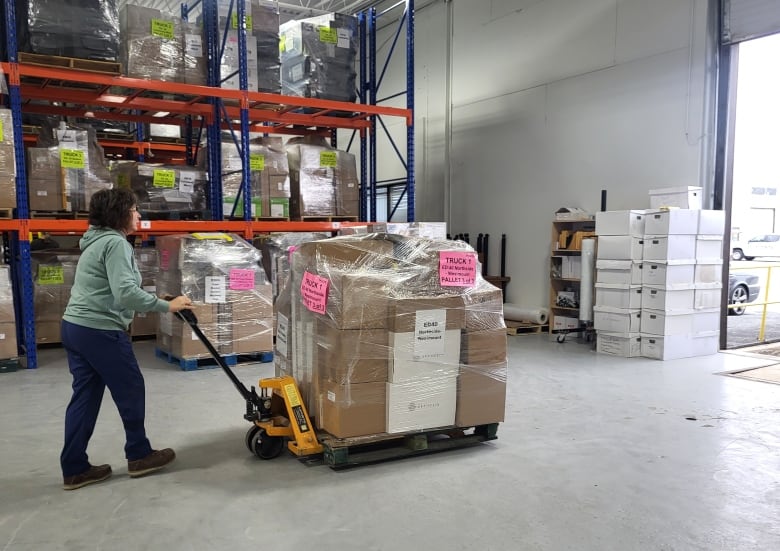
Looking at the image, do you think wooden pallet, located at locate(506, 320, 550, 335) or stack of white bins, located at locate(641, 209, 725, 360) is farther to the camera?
wooden pallet, located at locate(506, 320, 550, 335)

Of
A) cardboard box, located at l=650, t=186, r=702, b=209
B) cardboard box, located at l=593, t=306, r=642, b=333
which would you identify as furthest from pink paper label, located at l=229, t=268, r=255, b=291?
cardboard box, located at l=650, t=186, r=702, b=209

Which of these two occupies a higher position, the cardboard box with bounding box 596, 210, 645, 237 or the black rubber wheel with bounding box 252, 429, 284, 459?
the cardboard box with bounding box 596, 210, 645, 237

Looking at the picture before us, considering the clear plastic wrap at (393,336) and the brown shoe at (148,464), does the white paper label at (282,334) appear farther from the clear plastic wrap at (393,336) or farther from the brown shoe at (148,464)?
the brown shoe at (148,464)

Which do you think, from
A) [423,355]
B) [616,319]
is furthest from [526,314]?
[423,355]

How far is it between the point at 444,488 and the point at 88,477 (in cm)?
211

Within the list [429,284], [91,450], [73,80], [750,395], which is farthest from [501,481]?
[73,80]

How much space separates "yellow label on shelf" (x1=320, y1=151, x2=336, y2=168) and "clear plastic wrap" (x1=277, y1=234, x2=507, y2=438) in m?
4.80

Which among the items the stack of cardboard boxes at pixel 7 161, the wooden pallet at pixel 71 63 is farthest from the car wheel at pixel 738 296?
the stack of cardboard boxes at pixel 7 161

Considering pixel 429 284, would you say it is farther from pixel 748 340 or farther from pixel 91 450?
pixel 748 340

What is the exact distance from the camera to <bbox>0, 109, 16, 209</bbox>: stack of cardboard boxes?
6.66 m

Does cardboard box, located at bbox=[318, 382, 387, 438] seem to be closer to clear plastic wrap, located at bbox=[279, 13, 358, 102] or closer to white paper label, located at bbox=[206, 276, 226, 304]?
white paper label, located at bbox=[206, 276, 226, 304]

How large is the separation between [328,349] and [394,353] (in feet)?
1.38

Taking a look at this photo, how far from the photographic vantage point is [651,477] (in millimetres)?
3885

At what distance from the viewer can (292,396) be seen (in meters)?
4.10
